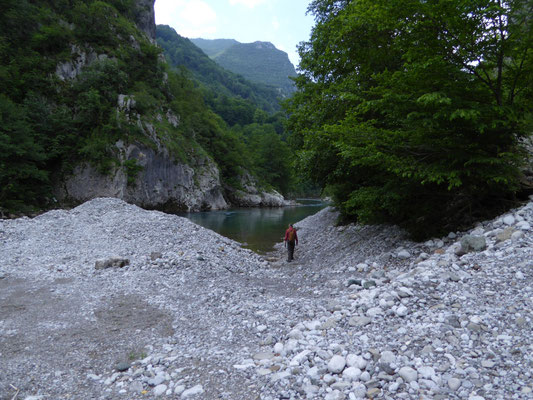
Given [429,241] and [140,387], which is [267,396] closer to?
[140,387]

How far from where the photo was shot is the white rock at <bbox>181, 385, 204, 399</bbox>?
4023 mm

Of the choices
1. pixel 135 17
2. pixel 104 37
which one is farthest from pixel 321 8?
pixel 135 17

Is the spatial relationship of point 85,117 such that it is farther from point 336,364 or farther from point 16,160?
point 336,364

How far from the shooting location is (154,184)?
44.0 meters

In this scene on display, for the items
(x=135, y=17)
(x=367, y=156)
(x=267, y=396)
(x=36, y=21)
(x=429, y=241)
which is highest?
(x=135, y=17)

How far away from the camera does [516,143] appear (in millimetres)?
7742

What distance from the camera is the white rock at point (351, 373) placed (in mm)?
3766

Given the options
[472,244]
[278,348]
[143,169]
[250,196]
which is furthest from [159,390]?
[250,196]

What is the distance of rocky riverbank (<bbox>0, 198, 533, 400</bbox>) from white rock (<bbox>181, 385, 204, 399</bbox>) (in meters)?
0.02

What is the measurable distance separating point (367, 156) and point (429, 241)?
326 cm

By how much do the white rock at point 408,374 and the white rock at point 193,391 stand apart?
8.67ft

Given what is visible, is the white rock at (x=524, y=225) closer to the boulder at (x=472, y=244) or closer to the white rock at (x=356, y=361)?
the boulder at (x=472, y=244)

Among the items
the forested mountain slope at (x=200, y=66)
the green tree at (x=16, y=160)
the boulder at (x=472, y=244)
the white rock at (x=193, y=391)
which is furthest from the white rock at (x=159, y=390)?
the forested mountain slope at (x=200, y=66)

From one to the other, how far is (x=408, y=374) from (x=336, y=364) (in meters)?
0.90
